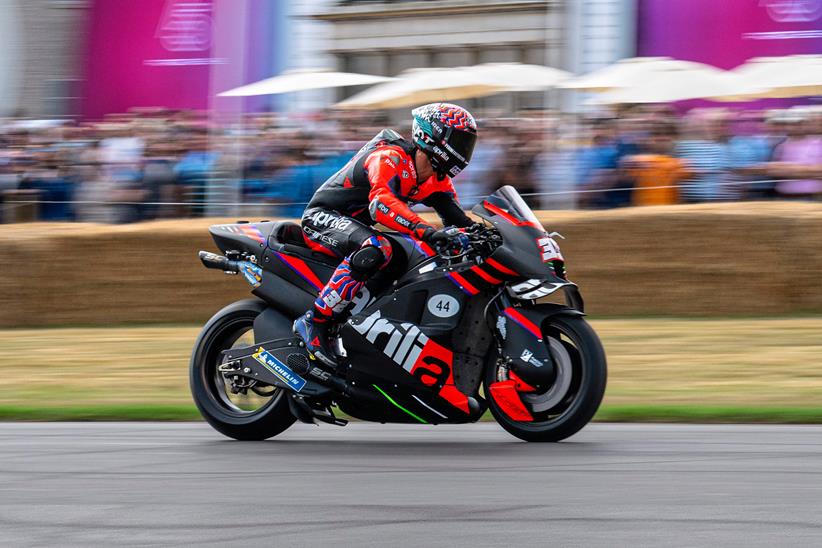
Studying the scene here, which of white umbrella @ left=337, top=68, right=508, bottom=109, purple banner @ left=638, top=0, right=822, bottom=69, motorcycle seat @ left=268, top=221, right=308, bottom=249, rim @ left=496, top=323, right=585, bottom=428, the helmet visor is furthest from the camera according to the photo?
white umbrella @ left=337, top=68, right=508, bottom=109

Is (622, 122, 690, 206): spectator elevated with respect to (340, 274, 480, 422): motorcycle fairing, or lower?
elevated

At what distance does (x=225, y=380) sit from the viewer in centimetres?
679

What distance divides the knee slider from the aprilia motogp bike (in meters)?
0.16

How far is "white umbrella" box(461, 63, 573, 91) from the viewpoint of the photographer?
16156mm

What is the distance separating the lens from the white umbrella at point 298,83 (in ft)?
55.8

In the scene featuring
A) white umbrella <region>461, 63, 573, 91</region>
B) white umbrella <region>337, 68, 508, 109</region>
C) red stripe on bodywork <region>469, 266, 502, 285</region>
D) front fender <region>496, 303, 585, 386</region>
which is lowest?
front fender <region>496, 303, 585, 386</region>

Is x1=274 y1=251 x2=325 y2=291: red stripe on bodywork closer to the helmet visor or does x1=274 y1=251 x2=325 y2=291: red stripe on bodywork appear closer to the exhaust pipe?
the exhaust pipe

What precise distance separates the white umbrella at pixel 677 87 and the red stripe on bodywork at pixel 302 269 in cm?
821

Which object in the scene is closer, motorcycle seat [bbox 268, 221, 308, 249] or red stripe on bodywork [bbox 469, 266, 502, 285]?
red stripe on bodywork [bbox 469, 266, 502, 285]

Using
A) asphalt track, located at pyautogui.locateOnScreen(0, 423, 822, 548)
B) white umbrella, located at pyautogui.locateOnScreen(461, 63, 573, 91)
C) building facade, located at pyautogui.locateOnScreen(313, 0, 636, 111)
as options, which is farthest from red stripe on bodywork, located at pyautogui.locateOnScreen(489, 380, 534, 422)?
building facade, located at pyautogui.locateOnScreen(313, 0, 636, 111)

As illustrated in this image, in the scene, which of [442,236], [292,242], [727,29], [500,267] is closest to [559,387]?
[500,267]

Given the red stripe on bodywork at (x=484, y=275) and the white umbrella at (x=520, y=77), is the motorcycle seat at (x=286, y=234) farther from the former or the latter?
the white umbrella at (x=520, y=77)

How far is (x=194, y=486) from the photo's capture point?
520cm

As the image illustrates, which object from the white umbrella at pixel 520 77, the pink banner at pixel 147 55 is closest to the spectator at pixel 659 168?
the white umbrella at pixel 520 77
